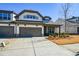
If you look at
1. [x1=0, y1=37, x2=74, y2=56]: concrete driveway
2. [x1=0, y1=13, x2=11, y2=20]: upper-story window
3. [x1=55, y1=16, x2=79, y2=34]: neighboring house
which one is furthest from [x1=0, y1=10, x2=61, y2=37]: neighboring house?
[x1=0, y1=37, x2=74, y2=56]: concrete driveway

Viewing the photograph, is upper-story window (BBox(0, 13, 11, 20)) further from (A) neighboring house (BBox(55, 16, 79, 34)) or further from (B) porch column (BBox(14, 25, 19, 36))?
(A) neighboring house (BBox(55, 16, 79, 34))

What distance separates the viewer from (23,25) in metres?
30.2

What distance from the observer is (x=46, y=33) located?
33.2 meters

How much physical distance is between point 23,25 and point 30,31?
5.27ft

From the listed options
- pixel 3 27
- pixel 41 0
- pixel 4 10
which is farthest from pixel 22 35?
pixel 41 0

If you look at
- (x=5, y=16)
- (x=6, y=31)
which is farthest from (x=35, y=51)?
(x=5, y=16)

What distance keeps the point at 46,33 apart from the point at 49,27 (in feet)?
4.99

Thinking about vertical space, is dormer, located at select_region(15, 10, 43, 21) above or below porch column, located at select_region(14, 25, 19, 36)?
above

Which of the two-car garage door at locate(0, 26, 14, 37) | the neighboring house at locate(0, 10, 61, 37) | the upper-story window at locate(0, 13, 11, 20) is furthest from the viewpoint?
the upper-story window at locate(0, 13, 11, 20)

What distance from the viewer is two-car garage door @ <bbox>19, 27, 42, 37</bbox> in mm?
30141

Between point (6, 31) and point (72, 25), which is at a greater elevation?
point (6, 31)

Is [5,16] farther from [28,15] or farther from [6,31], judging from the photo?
[28,15]

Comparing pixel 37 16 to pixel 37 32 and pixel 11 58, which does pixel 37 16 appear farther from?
pixel 11 58

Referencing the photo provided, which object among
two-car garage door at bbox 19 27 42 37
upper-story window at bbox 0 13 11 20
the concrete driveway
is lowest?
two-car garage door at bbox 19 27 42 37
